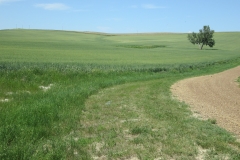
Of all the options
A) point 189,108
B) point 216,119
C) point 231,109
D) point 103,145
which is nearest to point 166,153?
point 103,145

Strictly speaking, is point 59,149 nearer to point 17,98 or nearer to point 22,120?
point 22,120

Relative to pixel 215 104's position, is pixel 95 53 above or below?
below

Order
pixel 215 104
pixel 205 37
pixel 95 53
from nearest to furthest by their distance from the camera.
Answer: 1. pixel 215 104
2. pixel 95 53
3. pixel 205 37

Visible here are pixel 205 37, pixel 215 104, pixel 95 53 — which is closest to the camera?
pixel 215 104

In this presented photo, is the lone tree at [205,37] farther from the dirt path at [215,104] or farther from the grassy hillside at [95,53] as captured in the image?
the dirt path at [215,104]

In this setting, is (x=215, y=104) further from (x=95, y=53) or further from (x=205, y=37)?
(x=205, y=37)

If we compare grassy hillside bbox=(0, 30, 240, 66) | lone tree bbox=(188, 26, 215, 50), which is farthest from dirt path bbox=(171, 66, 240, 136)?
lone tree bbox=(188, 26, 215, 50)

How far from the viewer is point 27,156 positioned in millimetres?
6145

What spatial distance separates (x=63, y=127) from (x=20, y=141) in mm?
1771

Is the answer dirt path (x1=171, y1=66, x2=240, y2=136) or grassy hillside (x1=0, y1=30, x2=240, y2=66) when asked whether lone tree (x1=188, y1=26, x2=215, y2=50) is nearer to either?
grassy hillside (x1=0, y1=30, x2=240, y2=66)

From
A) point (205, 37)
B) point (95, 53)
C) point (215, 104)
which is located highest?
point (205, 37)

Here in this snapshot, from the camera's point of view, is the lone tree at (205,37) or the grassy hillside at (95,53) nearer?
the grassy hillside at (95,53)

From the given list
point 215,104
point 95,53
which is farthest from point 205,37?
point 215,104

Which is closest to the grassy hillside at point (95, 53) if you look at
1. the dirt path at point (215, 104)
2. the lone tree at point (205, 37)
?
the lone tree at point (205, 37)
